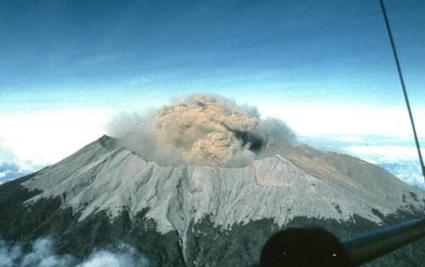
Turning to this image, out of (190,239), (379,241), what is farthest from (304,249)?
(190,239)

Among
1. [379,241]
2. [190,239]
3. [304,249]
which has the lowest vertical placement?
[190,239]

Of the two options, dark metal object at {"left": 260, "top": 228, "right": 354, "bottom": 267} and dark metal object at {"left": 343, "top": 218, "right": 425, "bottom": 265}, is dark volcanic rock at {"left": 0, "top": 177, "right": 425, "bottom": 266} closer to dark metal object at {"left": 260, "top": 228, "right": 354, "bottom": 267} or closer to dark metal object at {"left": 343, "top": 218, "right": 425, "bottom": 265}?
dark metal object at {"left": 343, "top": 218, "right": 425, "bottom": 265}

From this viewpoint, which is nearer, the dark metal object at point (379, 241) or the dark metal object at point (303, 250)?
the dark metal object at point (303, 250)

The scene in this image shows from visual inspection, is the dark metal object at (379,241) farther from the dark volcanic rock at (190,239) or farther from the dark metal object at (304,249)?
the dark volcanic rock at (190,239)

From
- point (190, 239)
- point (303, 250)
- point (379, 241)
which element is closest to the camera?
point (303, 250)

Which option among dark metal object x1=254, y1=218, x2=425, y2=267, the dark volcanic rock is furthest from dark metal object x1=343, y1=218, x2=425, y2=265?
the dark volcanic rock

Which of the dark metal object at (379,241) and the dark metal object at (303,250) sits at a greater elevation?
the dark metal object at (303,250)

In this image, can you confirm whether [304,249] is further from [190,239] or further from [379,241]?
[190,239]

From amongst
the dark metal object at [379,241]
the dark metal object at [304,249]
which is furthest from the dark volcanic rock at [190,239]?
the dark metal object at [304,249]

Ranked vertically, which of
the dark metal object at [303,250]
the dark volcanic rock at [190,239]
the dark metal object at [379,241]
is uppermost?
the dark metal object at [303,250]
